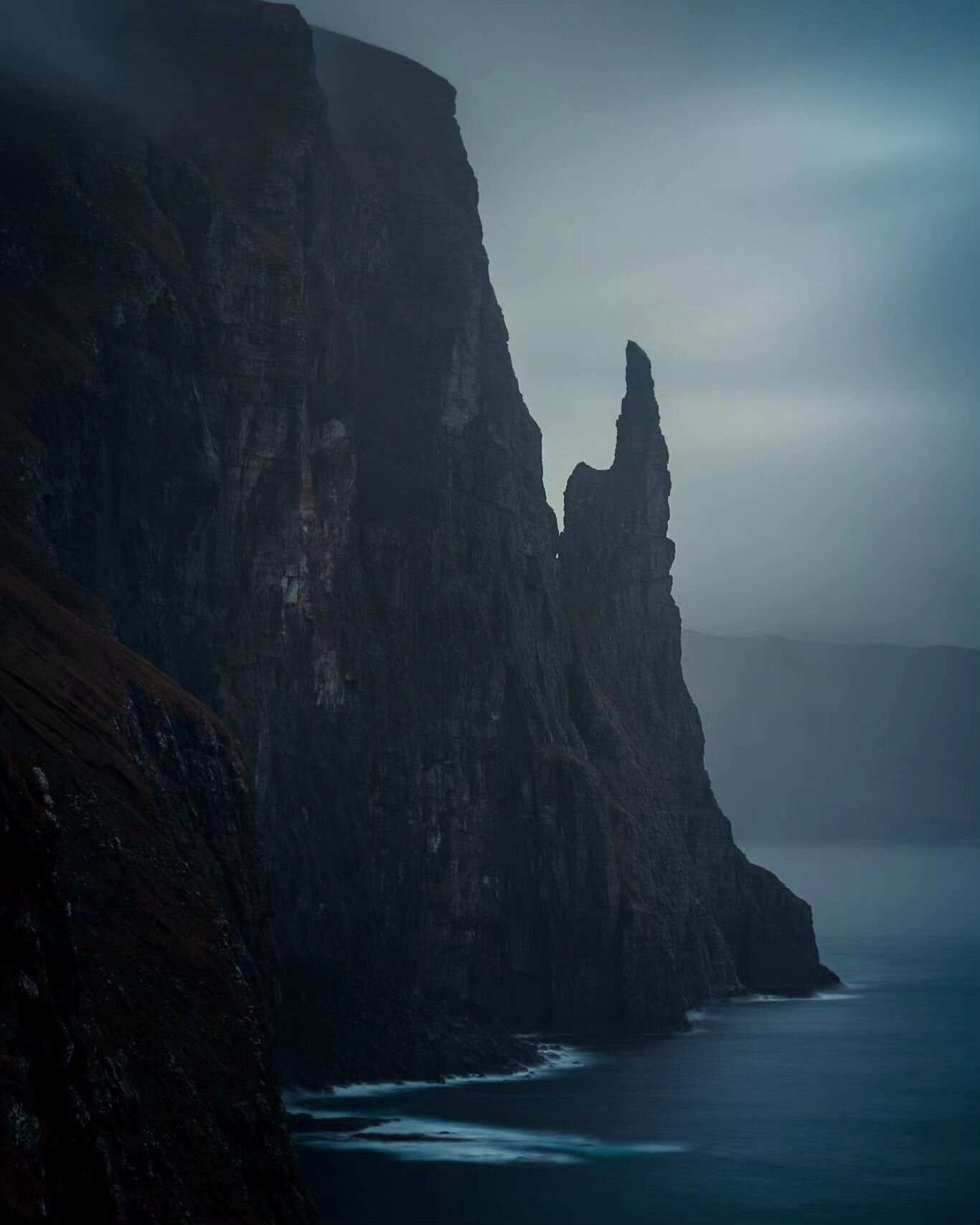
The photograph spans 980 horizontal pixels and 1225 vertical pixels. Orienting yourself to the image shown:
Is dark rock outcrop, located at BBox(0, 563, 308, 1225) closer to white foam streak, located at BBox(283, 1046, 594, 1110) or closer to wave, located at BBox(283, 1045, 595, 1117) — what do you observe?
white foam streak, located at BBox(283, 1046, 594, 1110)

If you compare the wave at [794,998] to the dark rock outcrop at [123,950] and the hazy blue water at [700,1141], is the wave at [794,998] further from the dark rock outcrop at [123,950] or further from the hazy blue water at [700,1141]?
the dark rock outcrop at [123,950]

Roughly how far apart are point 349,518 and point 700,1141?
169 feet

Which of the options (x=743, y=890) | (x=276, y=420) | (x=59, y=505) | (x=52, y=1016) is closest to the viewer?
(x=52, y=1016)

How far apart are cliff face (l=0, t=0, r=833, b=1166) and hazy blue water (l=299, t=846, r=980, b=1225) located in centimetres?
1338

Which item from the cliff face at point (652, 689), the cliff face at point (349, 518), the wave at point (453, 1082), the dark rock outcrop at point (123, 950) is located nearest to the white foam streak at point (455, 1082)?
the wave at point (453, 1082)

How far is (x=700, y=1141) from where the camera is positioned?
100688 millimetres

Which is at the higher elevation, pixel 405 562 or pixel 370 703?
pixel 405 562

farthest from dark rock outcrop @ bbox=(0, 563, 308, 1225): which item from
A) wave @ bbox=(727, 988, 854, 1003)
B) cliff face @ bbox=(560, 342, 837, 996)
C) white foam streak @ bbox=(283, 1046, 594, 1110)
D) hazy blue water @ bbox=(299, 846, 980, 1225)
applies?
wave @ bbox=(727, 988, 854, 1003)

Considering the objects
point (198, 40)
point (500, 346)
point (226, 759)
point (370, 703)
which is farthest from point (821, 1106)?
point (198, 40)

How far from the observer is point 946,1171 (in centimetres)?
9575

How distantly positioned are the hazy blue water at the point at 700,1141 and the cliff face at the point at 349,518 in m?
13.4

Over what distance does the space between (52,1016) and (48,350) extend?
5897 cm

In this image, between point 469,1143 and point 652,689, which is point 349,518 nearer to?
point 469,1143

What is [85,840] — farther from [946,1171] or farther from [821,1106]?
[821,1106]
